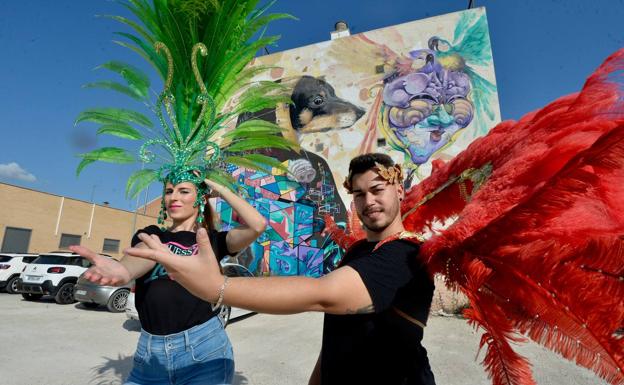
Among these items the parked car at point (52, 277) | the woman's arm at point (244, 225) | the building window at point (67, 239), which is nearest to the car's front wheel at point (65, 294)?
the parked car at point (52, 277)

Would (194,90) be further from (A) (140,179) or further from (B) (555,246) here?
(B) (555,246)

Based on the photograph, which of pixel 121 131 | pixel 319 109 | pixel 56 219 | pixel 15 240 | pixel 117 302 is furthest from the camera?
pixel 56 219

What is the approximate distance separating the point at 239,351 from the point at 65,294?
8370mm

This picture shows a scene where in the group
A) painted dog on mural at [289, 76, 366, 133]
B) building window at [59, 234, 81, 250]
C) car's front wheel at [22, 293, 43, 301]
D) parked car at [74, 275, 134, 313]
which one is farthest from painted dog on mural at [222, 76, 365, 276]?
building window at [59, 234, 81, 250]

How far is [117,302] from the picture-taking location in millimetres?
9609

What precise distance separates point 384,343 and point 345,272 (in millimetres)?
442

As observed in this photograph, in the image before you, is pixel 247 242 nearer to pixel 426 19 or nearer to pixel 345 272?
pixel 345 272

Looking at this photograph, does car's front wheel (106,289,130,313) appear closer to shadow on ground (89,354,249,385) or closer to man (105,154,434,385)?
shadow on ground (89,354,249,385)

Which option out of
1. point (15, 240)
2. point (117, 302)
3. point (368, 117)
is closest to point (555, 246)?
point (117, 302)

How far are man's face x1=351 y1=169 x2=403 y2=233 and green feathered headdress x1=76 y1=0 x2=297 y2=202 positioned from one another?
1260 mm

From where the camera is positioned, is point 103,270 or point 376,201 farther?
point 376,201

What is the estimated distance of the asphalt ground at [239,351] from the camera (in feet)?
15.3

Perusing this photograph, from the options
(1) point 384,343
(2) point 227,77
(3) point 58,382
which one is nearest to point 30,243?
(3) point 58,382

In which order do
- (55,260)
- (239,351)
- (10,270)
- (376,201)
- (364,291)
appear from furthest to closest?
(10,270) < (55,260) < (239,351) < (376,201) < (364,291)
